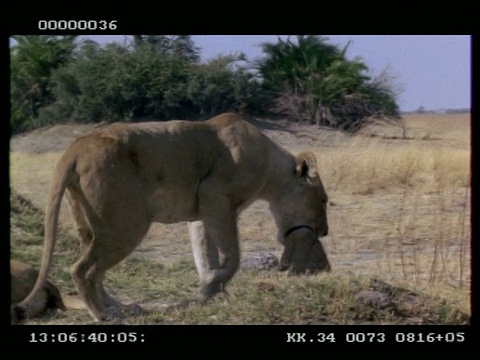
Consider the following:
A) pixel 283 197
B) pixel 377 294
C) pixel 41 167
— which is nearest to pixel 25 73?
pixel 41 167

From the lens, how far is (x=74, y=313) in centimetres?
626

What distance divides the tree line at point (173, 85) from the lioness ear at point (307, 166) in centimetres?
613

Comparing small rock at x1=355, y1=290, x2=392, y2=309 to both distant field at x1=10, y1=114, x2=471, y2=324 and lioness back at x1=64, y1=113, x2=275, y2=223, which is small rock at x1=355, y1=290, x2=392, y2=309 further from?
lioness back at x1=64, y1=113, x2=275, y2=223

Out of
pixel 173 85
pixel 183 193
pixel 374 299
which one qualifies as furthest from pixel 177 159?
pixel 173 85

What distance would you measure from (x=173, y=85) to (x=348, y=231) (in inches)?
205

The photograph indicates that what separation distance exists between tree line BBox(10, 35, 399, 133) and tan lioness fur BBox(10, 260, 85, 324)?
20.2ft

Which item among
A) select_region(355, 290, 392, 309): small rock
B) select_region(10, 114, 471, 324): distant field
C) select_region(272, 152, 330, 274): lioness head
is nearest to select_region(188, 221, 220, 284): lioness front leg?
select_region(10, 114, 471, 324): distant field

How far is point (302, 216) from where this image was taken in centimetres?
691

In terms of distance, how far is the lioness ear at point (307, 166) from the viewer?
22.6 ft

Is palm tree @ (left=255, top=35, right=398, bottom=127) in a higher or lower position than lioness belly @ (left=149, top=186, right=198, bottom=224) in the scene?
higher

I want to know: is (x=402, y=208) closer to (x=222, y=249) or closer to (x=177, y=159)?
(x=222, y=249)

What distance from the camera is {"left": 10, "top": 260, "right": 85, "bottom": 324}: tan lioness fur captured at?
621cm

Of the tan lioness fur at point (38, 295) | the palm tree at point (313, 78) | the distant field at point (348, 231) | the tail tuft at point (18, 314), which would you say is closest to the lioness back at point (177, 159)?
the distant field at point (348, 231)
